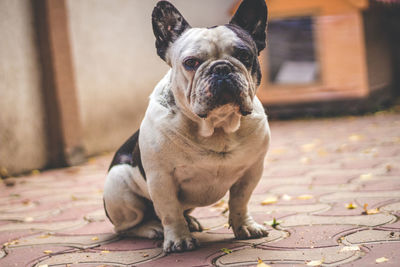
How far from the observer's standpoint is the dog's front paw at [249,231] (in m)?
2.72

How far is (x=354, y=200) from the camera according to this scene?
336cm

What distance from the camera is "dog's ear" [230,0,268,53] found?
2.58m

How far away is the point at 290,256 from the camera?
233 centimetres

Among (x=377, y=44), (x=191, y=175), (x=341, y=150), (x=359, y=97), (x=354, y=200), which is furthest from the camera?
(x=377, y=44)

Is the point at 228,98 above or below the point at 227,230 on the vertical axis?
above

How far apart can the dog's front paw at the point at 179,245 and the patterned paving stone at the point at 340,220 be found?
64cm

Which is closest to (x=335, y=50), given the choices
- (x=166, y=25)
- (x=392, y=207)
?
(x=392, y=207)

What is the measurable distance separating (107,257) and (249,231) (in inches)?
29.9

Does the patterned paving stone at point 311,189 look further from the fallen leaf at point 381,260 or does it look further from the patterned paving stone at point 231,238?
the fallen leaf at point 381,260

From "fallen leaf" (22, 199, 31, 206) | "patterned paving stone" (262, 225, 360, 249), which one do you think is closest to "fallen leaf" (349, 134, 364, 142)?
"patterned paving stone" (262, 225, 360, 249)

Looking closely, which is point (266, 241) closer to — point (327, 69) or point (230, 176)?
point (230, 176)

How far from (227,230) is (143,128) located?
818mm

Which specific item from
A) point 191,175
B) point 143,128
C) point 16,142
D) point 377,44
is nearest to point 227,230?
point 191,175

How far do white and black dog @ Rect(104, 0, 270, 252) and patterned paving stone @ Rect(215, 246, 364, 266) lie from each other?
0.27 metres
